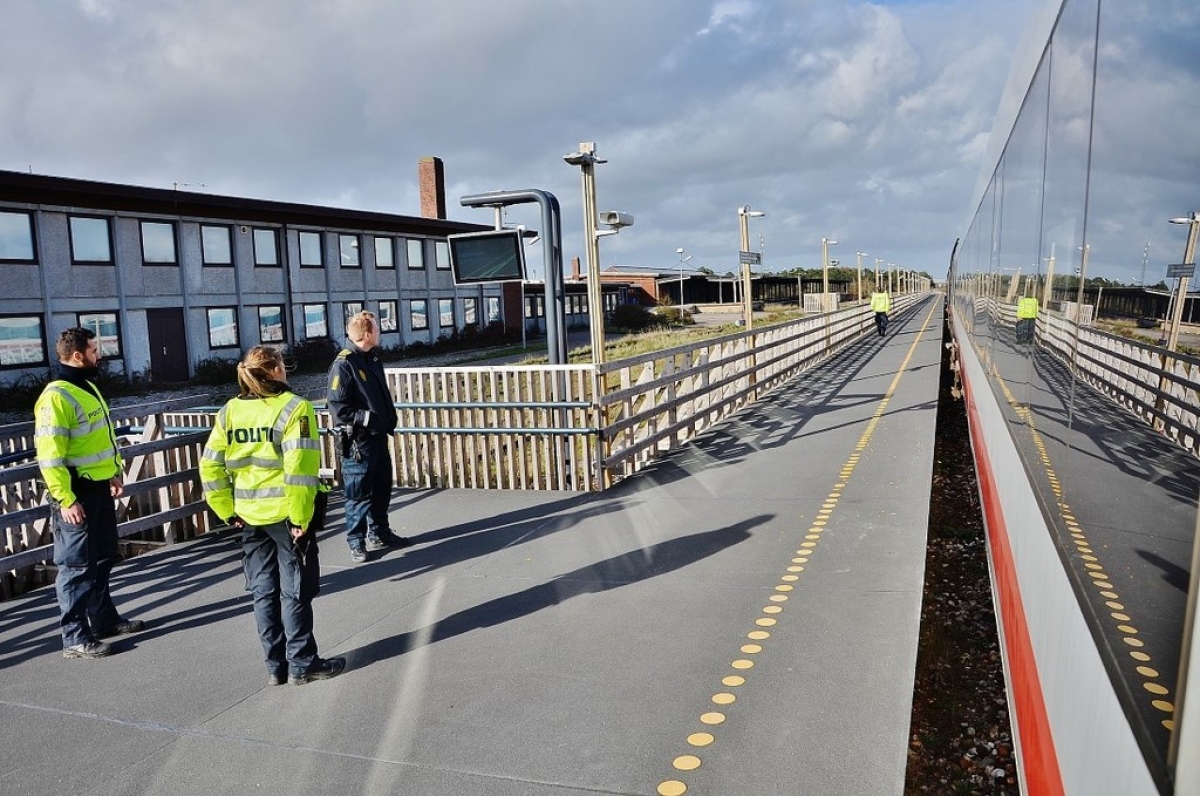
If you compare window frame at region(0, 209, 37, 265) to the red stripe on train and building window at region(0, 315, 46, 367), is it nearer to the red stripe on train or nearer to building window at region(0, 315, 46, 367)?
building window at region(0, 315, 46, 367)

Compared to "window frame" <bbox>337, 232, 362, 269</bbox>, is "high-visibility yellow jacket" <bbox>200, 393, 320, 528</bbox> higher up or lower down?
lower down

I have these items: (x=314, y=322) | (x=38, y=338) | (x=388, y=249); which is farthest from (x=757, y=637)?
(x=388, y=249)

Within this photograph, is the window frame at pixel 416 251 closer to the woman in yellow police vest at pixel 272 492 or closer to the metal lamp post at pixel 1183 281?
the woman in yellow police vest at pixel 272 492

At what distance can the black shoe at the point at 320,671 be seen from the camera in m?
4.93

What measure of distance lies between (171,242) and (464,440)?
23.5m

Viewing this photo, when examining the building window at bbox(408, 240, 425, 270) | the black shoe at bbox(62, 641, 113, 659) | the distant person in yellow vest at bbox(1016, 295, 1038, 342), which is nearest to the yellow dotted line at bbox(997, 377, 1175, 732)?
the distant person in yellow vest at bbox(1016, 295, 1038, 342)

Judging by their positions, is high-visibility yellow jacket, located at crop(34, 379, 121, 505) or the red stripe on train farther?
high-visibility yellow jacket, located at crop(34, 379, 121, 505)

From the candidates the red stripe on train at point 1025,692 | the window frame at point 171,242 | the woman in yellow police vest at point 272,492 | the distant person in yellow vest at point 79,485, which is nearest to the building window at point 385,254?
the window frame at point 171,242

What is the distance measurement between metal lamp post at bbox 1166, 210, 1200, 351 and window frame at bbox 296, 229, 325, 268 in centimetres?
3505

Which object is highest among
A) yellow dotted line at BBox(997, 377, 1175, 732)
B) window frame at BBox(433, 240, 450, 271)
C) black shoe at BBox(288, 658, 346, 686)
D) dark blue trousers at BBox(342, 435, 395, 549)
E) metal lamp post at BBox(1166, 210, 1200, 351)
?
window frame at BBox(433, 240, 450, 271)

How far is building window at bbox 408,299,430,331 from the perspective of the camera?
40.8 m

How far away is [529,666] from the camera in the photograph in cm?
504

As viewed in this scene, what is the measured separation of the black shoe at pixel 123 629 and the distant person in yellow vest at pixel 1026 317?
522cm

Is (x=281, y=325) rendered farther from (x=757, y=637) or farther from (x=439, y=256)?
(x=757, y=637)
